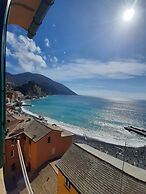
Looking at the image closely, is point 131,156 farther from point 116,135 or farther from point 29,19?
point 29,19

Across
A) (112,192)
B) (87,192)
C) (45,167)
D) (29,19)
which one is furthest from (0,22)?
(45,167)

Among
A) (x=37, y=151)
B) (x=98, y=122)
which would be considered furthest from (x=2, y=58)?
(x=98, y=122)

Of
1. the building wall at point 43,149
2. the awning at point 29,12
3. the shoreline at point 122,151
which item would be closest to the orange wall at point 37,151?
the building wall at point 43,149

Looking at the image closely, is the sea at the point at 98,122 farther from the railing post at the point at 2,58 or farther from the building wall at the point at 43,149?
the railing post at the point at 2,58

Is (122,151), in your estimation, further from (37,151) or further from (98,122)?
(98,122)

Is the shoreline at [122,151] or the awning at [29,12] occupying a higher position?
the awning at [29,12]
